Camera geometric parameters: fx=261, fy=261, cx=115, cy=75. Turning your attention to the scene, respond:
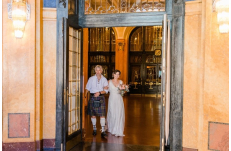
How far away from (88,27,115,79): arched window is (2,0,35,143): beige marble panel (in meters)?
11.8

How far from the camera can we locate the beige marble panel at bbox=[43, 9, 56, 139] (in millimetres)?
4825

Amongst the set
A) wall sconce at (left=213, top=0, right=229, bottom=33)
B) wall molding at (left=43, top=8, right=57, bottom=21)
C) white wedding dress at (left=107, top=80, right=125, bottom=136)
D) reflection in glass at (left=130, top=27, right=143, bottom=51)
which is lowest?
white wedding dress at (left=107, top=80, right=125, bottom=136)

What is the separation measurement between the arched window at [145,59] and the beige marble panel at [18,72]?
11.7 m

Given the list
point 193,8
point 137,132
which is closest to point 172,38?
point 193,8

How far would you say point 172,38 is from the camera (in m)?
4.50

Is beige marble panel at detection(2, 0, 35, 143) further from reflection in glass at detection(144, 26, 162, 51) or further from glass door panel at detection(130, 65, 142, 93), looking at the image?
reflection in glass at detection(144, 26, 162, 51)

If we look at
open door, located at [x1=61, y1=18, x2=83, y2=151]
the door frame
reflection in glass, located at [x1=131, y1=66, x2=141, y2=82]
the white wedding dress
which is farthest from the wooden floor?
reflection in glass, located at [x1=131, y1=66, x2=141, y2=82]

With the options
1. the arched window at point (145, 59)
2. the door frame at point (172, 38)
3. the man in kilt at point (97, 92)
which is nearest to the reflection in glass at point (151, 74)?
the arched window at point (145, 59)

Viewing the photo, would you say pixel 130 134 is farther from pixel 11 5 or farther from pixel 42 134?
pixel 11 5

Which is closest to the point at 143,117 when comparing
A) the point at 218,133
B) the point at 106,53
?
the point at 218,133

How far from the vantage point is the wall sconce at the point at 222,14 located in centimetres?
377

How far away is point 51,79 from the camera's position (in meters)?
4.85

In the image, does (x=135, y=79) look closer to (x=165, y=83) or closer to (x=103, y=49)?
(x=103, y=49)

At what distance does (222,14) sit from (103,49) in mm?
12902
